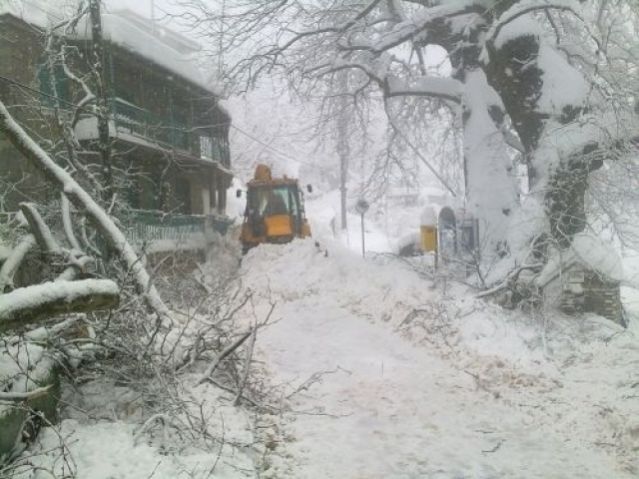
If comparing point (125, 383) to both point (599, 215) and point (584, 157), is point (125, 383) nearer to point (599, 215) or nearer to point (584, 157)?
point (584, 157)

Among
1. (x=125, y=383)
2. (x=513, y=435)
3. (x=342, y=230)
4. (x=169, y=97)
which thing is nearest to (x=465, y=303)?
(x=513, y=435)

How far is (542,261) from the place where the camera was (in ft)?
32.3

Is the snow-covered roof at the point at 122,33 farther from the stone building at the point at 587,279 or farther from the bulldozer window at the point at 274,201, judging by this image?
the stone building at the point at 587,279

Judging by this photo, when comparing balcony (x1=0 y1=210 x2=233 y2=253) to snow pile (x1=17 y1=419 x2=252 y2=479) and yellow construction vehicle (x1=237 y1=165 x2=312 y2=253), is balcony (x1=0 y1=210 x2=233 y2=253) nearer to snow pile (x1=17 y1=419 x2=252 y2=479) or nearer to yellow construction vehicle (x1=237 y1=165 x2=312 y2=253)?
yellow construction vehicle (x1=237 y1=165 x2=312 y2=253)

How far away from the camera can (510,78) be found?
36.2 ft

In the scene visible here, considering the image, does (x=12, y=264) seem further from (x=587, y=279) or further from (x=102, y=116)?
(x=587, y=279)

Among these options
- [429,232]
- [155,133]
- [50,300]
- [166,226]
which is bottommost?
[50,300]

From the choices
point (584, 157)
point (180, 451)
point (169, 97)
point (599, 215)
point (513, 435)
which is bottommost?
point (513, 435)

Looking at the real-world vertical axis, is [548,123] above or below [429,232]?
above

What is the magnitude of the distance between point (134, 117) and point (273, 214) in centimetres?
716

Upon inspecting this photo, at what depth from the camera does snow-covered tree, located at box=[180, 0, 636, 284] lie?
9.68 meters

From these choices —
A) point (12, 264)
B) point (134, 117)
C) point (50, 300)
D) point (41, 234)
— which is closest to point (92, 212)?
point (41, 234)

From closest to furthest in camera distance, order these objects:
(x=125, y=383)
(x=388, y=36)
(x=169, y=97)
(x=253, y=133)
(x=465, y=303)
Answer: (x=125, y=383), (x=465, y=303), (x=388, y=36), (x=169, y=97), (x=253, y=133)

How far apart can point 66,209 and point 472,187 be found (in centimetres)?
879
